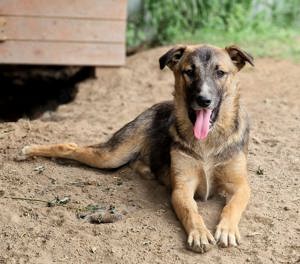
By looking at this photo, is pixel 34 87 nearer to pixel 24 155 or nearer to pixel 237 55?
pixel 24 155

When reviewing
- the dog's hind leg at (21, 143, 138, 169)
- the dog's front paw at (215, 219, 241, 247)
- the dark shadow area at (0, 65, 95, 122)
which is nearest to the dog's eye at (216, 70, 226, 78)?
the dog's front paw at (215, 219, 241, 247)

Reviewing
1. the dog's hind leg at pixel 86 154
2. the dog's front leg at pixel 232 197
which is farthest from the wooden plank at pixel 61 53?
the dog's front leg at pixel 232 197

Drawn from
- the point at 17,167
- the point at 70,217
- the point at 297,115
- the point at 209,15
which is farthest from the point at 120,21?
the point at 70,217

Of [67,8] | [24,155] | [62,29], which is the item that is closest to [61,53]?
[62,29]

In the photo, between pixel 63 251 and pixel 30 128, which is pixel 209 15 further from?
pixel 63 251

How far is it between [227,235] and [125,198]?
3.85ft

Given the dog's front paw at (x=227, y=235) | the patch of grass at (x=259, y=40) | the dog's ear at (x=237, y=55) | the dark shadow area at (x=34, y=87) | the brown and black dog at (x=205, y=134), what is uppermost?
the dog's ear at (x=237, y=55)

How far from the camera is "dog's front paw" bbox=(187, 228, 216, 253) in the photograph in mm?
4816

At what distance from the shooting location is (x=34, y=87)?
1045 centimetres

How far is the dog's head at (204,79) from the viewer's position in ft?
17.7

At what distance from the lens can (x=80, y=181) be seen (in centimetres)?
612

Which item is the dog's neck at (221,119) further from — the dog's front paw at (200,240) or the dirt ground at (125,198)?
the dog's front paw at (200,240)

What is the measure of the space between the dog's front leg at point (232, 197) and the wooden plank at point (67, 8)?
4.44 metres

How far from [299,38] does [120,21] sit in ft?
11.1
